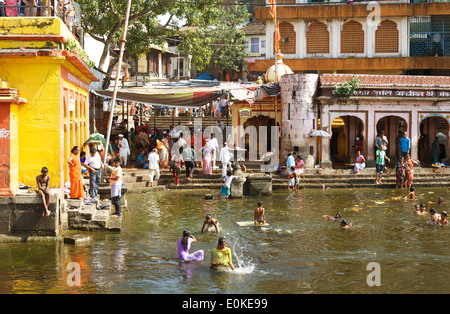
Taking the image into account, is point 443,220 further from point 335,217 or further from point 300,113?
point 300,113

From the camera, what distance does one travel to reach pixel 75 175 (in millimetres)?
13656

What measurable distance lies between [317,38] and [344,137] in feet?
26.5

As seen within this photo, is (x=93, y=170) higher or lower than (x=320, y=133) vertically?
lower

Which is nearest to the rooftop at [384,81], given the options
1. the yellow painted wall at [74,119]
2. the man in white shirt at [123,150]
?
the man in white shirt at [123,150]

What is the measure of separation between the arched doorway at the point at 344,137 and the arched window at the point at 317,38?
6774mm

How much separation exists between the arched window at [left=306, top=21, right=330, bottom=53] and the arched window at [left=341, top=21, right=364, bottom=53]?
3.23 feet

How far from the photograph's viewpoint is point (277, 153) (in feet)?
80.1

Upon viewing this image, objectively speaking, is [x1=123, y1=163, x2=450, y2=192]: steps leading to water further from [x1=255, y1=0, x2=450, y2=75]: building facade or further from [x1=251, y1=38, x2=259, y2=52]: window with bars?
[x1=251, y1=38, x2=259, y2=52]: window with bars

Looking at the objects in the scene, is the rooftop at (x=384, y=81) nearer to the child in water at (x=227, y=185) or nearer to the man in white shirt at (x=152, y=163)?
A: the child in water at (x=227, y=185)

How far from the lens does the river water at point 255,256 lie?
364 inches

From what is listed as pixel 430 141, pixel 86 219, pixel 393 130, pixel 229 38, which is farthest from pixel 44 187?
pixel 229 38
